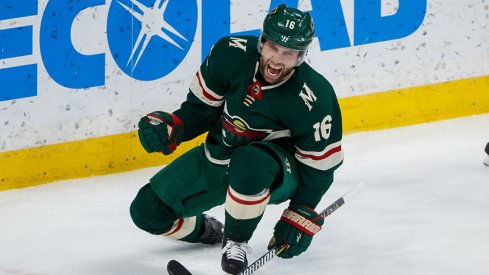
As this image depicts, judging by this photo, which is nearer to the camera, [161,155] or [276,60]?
[276,60]

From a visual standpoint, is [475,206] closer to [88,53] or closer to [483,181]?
[483,181]

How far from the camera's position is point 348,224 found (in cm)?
435

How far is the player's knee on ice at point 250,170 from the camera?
3.44 meters

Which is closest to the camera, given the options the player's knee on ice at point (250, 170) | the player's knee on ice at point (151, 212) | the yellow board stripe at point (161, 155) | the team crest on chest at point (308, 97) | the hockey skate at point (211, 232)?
the player's knee on ice at point (250, 170)

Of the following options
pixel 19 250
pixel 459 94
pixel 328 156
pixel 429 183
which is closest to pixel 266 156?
pixel 328 156

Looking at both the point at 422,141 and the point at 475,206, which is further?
the point at 422,141

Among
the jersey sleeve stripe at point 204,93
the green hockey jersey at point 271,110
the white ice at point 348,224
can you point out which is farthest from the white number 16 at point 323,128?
the white ice at point 348,224

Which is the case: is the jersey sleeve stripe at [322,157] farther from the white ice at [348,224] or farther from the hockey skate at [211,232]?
the hockey skate at [211,232]

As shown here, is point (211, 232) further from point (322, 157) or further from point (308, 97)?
point (308, 97)

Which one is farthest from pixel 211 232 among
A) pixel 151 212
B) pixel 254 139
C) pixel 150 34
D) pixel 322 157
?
pixel 150 34

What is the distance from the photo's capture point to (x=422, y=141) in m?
5.54

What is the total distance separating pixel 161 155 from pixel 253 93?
1.67 metres

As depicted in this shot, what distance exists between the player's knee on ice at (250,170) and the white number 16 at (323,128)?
167 millimetres

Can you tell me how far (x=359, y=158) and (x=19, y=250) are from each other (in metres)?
1.77
